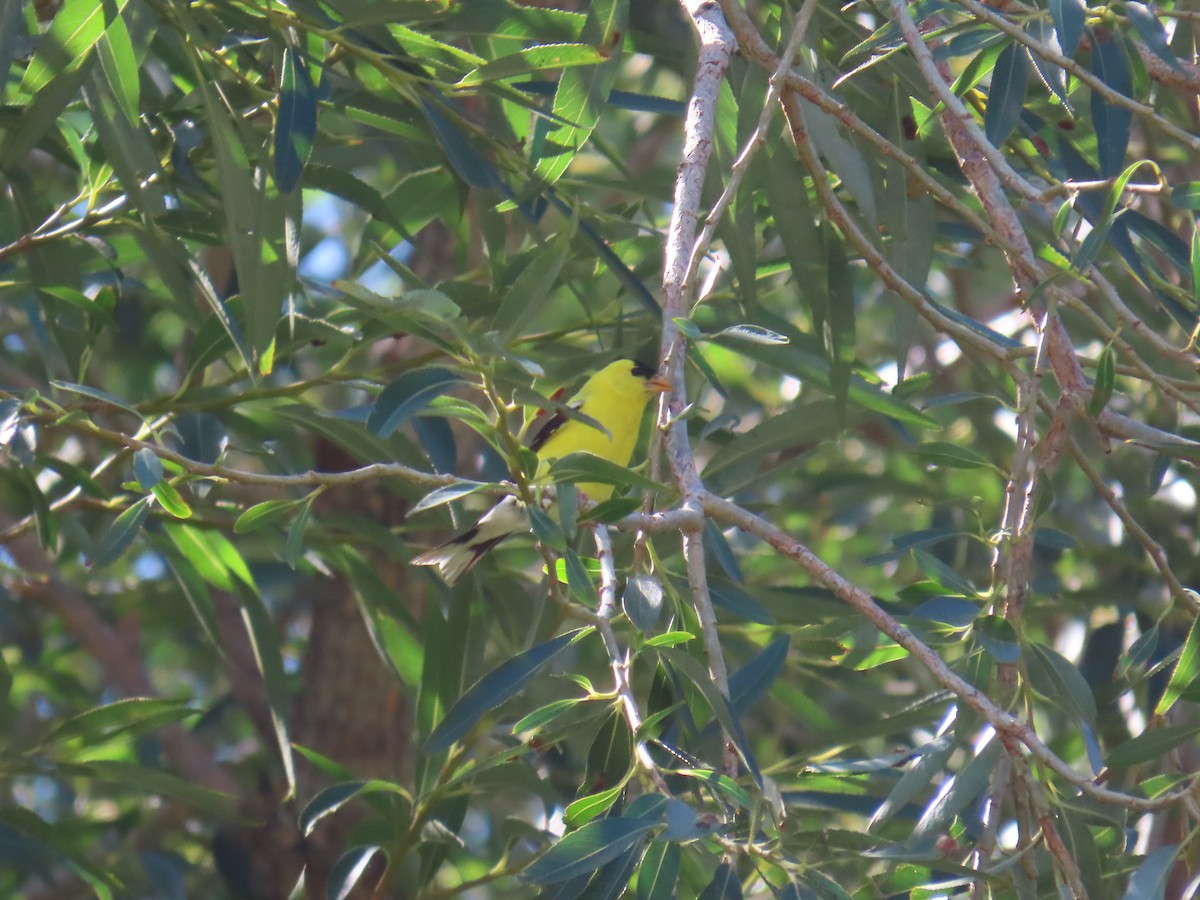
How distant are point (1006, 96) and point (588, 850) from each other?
51.9 inches

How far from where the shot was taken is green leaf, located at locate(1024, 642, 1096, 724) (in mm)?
1901

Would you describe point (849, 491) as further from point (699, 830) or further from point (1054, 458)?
point (699, 830)

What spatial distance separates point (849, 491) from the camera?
4316 mm

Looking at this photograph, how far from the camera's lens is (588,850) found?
4.84 ft

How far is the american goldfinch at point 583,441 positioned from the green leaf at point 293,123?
786mm

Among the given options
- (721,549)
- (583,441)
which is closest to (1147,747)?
(721,549)

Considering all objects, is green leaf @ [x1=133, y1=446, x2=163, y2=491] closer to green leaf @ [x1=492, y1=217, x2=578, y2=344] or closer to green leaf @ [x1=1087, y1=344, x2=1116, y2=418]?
green leaf @ [x1=492, y1=217, x2=578, y2=344]

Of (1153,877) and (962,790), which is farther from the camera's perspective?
(962,790)

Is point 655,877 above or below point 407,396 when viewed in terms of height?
below

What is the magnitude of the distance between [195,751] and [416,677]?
115 cm

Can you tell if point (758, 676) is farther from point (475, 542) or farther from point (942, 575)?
point (475, 542)

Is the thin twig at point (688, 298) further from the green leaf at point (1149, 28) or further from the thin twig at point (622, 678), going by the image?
the green leaf at point (1149, 28)

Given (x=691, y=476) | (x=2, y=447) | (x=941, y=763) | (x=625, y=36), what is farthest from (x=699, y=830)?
(x=625, y=36)

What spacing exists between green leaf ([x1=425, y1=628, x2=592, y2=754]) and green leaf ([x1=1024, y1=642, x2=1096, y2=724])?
26.7 inches
